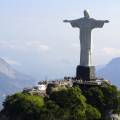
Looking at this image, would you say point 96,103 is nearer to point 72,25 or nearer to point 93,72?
point 93,72

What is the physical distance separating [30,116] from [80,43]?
22.7m

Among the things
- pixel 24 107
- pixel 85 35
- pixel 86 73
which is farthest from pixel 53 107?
pixel 85 35

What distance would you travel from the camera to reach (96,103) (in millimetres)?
65688

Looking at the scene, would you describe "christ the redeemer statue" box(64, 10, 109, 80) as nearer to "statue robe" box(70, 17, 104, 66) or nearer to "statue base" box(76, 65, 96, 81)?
"statue robe" box(70, 17, 104, 66)

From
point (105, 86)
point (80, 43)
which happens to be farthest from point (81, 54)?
point (105, 86)

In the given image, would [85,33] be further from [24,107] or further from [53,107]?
[24,107]

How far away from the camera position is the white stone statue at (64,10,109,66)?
77.2 metres

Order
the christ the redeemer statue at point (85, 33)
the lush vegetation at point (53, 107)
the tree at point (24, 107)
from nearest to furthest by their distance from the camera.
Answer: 1. the lush vegetation at point (53, 107)
2. the tree at point (24, 107)
3. the christ the redeemer statue at point (85, 33)

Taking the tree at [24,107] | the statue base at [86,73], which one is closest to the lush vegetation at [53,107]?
the tree at [24,107]

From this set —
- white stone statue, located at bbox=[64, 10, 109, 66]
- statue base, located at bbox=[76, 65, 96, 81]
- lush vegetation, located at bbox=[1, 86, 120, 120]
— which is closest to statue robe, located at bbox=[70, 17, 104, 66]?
white stone statue, located at bbox=[64, 10, 109, 66]

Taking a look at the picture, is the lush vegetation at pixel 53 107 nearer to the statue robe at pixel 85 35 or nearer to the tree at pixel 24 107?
the tree at pixel 24 107

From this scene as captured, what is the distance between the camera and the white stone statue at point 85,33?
77.2 meters

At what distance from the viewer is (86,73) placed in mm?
75562

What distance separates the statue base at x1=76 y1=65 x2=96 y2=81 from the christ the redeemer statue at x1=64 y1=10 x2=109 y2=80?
3.26ft
